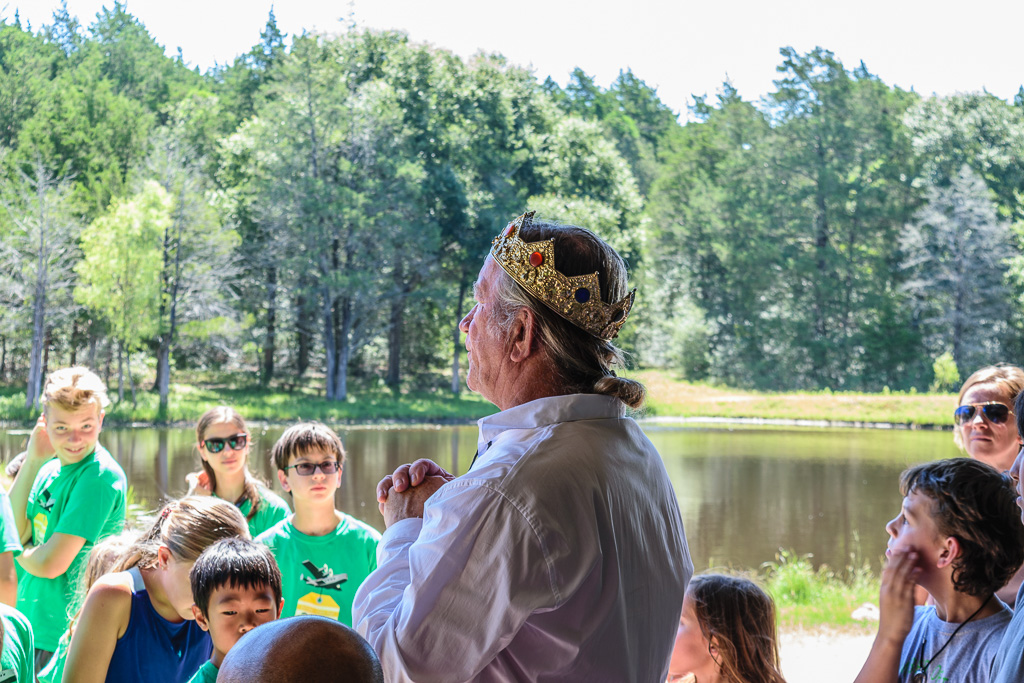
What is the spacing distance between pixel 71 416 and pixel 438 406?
18598 mm

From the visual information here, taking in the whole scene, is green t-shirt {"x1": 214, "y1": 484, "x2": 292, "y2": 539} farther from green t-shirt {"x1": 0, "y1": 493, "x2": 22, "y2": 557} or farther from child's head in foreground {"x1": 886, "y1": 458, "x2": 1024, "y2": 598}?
child's head in foreground {"x1": 886, "y1": 458, "x2": 1024, "y2": 598}

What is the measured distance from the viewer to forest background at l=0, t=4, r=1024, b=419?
18094mm

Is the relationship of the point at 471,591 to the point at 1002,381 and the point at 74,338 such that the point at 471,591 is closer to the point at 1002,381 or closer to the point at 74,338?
the point at 1002,381

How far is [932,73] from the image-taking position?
3112 cm

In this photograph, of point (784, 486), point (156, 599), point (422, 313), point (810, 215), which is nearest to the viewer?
point (156, 599)

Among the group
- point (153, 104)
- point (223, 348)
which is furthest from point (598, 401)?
point (153, 104)

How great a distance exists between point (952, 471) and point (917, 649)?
0.32m

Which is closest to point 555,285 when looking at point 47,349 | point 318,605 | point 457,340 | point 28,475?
point 318,605

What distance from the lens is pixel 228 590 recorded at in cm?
158

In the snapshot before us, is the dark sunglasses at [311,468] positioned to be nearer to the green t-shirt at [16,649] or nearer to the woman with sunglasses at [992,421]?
the green t-shirt at [16,649]

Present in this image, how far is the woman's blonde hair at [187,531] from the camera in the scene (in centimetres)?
177

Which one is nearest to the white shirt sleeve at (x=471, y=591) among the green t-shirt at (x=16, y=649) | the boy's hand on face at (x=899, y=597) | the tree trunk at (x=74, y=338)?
the green t-shirt at (x=16, y=649)

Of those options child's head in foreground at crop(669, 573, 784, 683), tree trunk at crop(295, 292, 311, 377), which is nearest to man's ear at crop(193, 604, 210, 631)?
child's head in foreground at crop(669, 573, 784, 683)

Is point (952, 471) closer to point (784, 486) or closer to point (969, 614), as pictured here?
point (969, 614)
